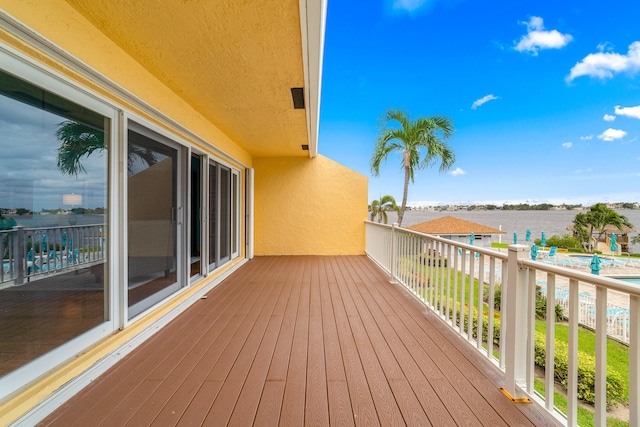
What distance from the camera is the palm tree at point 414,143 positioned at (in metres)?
7.56

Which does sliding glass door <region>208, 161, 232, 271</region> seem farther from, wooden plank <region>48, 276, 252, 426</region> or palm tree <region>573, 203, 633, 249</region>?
palm tree <region>573, 203, 633, 249</region>

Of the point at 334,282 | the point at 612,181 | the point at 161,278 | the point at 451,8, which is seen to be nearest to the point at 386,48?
the point at 451,8

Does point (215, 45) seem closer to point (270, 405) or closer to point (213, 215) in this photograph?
point (270, 405)

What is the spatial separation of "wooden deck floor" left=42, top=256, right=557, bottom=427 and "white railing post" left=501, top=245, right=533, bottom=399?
0.12 meters

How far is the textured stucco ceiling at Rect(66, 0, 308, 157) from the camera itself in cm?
195

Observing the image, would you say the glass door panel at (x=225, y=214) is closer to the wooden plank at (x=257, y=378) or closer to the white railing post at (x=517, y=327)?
the wooden plank at (x=257, y=378)

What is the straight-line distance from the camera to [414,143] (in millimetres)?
7695

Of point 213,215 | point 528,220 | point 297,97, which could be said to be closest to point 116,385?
point 213,215

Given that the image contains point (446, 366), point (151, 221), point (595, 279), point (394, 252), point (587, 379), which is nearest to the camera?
point (595, 279)

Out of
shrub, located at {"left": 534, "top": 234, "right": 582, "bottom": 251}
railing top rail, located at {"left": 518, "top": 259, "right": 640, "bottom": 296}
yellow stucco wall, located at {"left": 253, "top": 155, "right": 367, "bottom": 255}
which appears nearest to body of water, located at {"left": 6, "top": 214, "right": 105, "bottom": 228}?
railing top rail, located at {"left": 518, "top": 259, "right": 640, "bottom": 296}

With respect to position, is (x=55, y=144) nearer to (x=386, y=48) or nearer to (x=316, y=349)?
(x=316, y=349)

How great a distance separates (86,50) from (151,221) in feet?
4.84

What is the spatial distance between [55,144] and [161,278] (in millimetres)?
1726

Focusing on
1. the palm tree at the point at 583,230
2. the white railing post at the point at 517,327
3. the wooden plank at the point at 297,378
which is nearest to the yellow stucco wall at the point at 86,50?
the wooden plank at the point at 297,378
